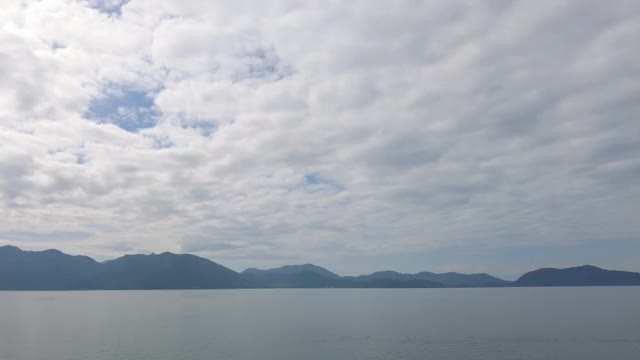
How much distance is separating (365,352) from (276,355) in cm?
1771

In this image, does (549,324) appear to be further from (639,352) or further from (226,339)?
(226,339)

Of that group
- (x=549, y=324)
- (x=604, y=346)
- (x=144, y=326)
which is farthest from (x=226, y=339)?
(x=549, y=324)

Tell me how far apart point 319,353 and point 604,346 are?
62.2 meters

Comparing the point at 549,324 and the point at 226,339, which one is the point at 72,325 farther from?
the point at 549,324

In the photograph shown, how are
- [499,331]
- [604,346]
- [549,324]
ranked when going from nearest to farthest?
[604,346]
[499,331]
[549,324]

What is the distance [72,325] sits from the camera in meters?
168

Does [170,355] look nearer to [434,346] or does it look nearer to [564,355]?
[434,346]

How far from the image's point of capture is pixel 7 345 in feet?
391

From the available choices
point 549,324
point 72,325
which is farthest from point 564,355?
point 72,325

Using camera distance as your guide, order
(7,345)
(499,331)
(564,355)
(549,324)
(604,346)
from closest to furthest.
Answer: (564,355) → (604,346) → (7,345) → (499,331) → (549,324)

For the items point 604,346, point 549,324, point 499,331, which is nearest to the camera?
point 604,346

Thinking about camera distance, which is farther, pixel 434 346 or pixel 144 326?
pixel 144 326

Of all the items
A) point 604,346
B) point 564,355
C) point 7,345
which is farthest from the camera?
point 7,345

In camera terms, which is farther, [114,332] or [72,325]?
[72,325]
